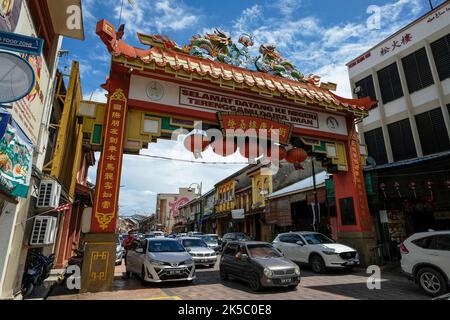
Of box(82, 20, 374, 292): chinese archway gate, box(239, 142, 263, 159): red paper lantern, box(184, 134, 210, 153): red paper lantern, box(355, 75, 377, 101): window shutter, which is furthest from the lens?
box(355, 75, 377, 101): window shutter

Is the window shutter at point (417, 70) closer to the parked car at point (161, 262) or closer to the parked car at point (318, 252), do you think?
the parked car at point (318, 252)

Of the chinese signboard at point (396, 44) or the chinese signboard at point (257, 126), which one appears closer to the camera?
the chinese signboard at point (257, 126)

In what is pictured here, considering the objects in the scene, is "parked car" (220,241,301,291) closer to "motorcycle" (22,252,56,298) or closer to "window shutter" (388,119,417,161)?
"motorcycle" (22,252,56,298)

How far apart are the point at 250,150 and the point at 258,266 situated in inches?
196

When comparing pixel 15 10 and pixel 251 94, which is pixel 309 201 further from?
pixel 15 10

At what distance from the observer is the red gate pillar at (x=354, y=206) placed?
1324 cm

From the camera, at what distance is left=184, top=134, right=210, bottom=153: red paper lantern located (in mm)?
10945

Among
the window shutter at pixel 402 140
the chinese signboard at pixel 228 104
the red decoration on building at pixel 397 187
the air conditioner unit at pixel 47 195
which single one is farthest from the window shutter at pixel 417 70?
the air conditioner unit at pixel 47 195

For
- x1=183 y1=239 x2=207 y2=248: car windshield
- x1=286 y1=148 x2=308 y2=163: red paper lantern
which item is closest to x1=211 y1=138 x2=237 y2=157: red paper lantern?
x1=286 y1=148 x2=308 y2=163: red paper lantern

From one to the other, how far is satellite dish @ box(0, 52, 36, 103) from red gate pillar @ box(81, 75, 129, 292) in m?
5.31

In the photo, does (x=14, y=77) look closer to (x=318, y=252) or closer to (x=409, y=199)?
(x=318, y=252)

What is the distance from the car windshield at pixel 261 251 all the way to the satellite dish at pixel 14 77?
785cm

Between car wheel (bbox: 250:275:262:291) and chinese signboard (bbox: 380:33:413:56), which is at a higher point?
chinese signboard (bbox: 380:33:413:56)

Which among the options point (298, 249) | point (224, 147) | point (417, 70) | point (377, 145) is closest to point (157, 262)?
point (224, 147)
